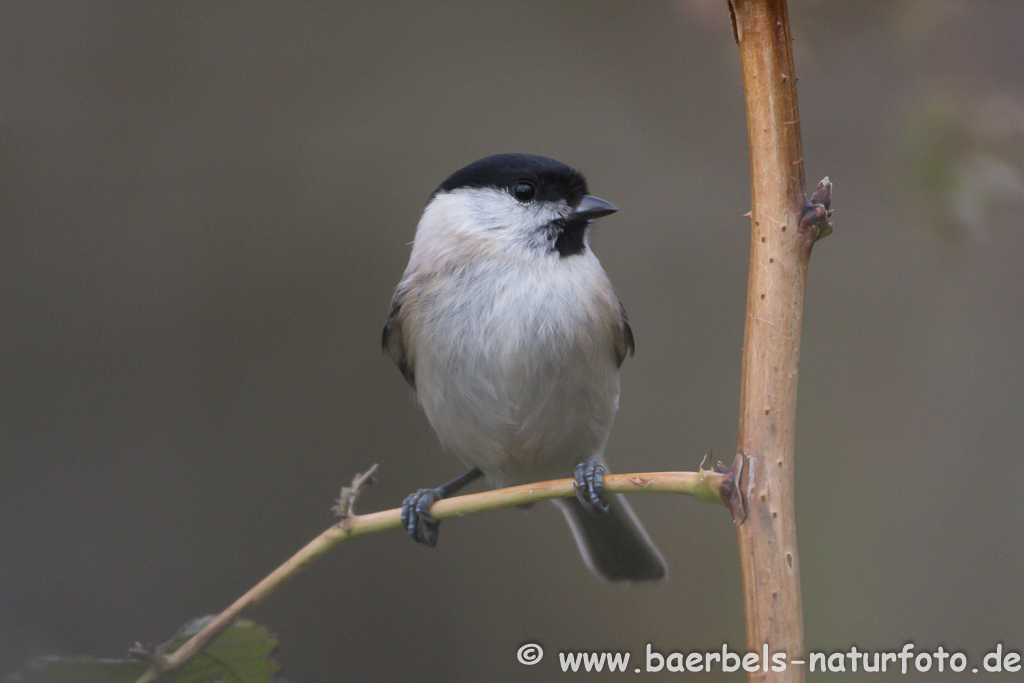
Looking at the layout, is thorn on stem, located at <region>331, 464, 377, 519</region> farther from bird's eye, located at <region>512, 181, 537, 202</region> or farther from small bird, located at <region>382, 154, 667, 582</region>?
bird's eye, located at <region>512, 181, 537, 202</region>

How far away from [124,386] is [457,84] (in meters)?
1.22

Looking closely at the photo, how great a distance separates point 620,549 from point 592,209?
74cm

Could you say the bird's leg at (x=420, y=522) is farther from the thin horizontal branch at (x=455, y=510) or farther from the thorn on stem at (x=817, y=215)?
the thorn on stem at (x=817, y=215)

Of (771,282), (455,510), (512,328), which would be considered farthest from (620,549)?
(771,282)

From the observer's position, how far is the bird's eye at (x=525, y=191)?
1.60 metres

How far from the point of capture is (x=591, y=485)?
135 centimetres

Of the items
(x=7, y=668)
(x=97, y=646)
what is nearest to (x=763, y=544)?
(x=7, y=668)

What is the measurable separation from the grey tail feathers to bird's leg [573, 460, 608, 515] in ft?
1.00

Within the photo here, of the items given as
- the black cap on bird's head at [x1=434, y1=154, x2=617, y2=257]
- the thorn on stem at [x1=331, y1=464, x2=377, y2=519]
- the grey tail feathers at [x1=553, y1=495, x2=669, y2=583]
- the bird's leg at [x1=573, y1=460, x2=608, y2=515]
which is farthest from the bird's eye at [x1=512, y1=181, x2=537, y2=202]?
the thorn on stem at [x1=331, y1=464, x2=377, y2=519]

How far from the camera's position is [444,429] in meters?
1.63

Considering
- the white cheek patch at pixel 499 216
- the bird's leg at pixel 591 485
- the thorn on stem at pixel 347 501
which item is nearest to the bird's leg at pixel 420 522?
the bird's leg at pixel 591 485

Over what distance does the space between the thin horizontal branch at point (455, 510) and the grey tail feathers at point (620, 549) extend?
0.98 meters

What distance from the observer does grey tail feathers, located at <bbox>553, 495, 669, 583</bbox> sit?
1807 mm

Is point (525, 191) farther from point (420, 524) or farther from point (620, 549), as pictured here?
point (620, 549)
